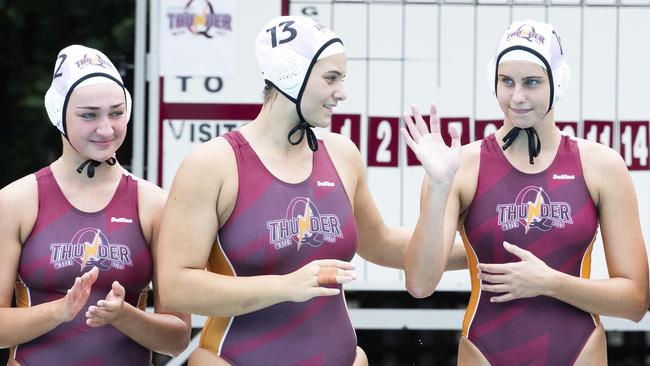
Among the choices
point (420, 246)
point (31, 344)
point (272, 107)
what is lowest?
point (31, 344)

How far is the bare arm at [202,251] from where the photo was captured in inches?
178

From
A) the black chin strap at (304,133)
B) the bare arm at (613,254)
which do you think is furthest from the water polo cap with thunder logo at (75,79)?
the bare arm at (613,254)

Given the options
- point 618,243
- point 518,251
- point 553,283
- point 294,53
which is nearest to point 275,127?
point 294,53

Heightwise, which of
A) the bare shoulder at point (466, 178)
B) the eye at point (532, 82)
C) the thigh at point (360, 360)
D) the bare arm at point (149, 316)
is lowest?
the thigh at point (360, 360)

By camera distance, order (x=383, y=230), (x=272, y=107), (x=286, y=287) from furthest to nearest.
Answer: (x=383, y=230) → (x=272, y=107) → (x=286, y=287)

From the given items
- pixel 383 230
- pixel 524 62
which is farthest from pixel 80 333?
pixel 524 62

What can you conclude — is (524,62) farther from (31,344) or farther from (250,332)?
(31,344)

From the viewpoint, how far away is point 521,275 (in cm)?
467

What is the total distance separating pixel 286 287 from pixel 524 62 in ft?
3.96

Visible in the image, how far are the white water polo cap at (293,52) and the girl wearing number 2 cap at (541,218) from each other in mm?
675

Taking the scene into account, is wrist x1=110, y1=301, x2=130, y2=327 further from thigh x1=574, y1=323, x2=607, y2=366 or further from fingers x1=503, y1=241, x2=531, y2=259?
thigh x1=574, y1=323, x2=607, y2=366

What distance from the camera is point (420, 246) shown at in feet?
15.5

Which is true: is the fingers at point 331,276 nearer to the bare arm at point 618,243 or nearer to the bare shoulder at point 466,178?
the bare shoulder at point 466,178

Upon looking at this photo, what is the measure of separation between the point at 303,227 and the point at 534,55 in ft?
3.42
